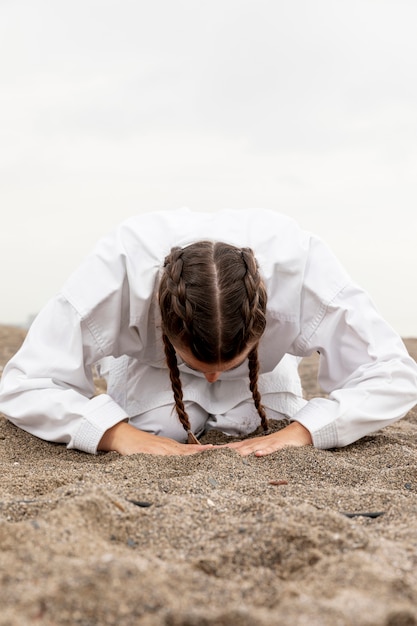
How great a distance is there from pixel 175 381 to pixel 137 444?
27 centimetres

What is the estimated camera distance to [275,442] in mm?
2465

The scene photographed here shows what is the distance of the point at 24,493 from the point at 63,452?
0.72m

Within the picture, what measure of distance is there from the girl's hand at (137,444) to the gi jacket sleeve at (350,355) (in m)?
0.45

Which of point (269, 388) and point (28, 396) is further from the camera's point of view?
point (269, 388)

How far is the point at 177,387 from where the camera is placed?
2.59 meters

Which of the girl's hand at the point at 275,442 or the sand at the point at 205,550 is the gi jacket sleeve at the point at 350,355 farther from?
the sand at the point at 205,550

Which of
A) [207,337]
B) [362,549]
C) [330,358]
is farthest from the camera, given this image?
[330,358]

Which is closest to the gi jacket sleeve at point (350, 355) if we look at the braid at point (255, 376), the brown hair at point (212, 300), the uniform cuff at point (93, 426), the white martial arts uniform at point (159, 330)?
the white martial arts uniform at point (159, 330)

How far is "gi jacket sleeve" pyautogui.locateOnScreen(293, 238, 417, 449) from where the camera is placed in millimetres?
2568

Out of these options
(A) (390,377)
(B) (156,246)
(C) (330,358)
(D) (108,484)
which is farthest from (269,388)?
(D) (108,484)

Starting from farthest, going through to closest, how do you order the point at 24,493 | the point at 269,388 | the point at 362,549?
the point at 269,388 → the point at 24,493 → the point at 362,549

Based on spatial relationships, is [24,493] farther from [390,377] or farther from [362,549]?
[390,377]

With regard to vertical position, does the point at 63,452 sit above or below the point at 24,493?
below

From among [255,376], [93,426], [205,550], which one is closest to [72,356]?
[93,426]
